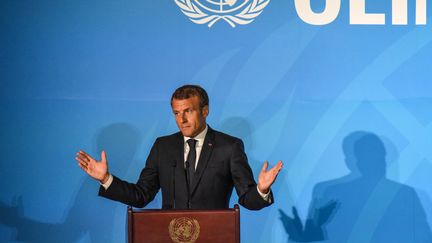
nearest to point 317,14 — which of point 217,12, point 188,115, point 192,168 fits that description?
point 217,12

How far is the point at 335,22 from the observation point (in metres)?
4.38

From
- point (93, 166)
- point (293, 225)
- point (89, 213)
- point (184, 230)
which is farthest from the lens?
point (293, 225)

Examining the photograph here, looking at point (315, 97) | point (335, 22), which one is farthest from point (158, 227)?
point (335, 22)

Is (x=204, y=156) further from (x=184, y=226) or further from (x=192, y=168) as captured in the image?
(x=184, y=226)

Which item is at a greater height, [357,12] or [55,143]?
[357,12]

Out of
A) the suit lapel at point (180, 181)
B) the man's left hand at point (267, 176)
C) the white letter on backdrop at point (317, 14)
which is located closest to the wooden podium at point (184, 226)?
the man's left hand at point (267, 176)

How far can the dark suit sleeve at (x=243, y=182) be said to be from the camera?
2.88 meters

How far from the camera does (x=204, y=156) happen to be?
3.14 m

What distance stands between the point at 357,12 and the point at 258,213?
1.63 m

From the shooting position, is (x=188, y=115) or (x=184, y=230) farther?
(x=188, y=115)

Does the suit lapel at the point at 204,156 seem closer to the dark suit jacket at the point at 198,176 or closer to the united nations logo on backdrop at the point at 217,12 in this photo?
the dark suit jacket at the point at 198,176

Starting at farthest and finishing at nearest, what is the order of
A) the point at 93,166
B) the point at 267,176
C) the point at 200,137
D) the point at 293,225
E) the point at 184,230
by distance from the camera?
1. the point at 293,225
2. the point at 200,137
3. the point at 93,166
4. the point at 267,176
5. the point at 184,230

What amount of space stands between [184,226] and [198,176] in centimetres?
78

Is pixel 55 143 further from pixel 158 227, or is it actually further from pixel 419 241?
pixel 419 241
